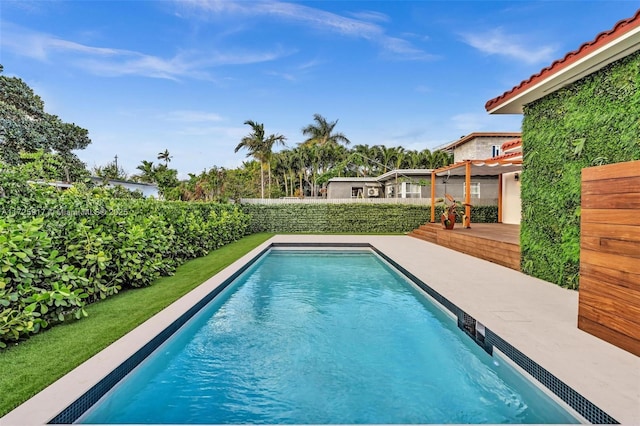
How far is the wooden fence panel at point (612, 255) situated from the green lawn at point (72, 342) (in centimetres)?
509

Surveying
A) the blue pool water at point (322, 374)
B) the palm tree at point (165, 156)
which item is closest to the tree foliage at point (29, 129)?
the blue pool water at point (322, 374)

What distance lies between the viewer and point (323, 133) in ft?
137

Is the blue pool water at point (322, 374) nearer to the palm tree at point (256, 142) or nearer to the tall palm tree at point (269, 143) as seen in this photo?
the palm tree at point (256, 142)

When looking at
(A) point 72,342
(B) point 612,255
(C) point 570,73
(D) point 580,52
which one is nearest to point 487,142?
(C) point 570,73

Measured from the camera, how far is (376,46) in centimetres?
1659

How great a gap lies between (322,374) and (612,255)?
315 cm

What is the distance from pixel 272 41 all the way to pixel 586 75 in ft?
42.0

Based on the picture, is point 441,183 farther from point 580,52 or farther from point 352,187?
point 580,52

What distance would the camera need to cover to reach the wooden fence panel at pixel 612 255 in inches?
123

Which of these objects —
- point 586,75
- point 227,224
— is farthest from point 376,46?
point 586,75

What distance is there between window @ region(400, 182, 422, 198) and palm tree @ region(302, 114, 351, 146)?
22.1 metres

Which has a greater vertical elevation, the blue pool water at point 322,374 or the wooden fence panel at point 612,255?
the wooden fence panel at point 612,255

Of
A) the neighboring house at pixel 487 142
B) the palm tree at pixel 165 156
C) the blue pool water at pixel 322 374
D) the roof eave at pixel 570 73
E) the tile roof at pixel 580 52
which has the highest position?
the palm tree at pixel 165 156

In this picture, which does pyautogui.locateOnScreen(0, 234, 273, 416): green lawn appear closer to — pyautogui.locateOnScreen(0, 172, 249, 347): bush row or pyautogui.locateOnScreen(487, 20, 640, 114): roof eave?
pyautogui.locateOnScreen(0, 172, 249, 347): bush row
